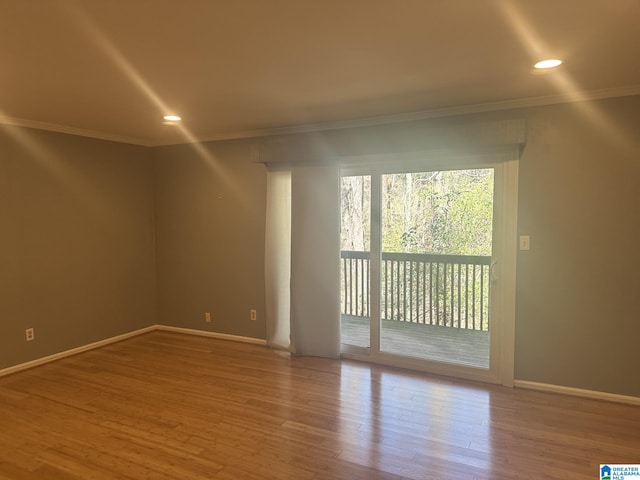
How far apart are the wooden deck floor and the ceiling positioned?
6.66ft

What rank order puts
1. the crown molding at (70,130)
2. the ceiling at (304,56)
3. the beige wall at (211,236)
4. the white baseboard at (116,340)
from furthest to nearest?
the beige wall at (211,236) → the white baseboard at (116,340) → the crown molding at (70,130) → the ceiling at (304,56)

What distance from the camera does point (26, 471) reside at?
2.22 meters

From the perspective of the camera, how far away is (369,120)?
3656 mm

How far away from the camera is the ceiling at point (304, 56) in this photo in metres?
1.69

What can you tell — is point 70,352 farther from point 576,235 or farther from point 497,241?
point 576,235

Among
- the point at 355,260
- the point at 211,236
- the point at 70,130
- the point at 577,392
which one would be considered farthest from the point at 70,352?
the point at 577,392

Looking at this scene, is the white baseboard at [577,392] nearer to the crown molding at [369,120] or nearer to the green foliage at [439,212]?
the green foliage at [439,212]

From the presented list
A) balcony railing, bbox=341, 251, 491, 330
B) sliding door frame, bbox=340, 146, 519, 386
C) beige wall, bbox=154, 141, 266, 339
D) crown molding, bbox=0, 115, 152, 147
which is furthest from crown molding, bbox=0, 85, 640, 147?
balcony railing, bbox=341, 251, 491, 330

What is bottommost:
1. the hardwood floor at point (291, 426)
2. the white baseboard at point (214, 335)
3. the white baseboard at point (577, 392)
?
the hardwood floor at point (291, 426)

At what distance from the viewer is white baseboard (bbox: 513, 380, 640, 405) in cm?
295

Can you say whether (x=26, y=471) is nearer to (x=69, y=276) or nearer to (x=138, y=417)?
(x=138, y=417)

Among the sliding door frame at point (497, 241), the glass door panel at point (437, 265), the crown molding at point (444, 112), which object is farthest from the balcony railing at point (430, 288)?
the crown molding at point (444, 112)

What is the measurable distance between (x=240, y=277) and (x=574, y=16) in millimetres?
3659

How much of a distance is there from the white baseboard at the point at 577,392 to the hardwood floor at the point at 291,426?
2.6 inches
